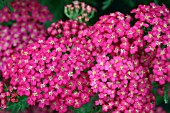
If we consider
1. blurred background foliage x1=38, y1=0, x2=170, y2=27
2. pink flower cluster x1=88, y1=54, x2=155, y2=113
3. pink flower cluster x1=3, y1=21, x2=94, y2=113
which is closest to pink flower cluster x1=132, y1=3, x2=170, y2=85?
pink flower cluster x1=88, y1=54, x2=155, y2=113

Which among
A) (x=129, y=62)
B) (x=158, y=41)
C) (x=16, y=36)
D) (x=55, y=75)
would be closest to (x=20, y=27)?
(x=16, y=36)

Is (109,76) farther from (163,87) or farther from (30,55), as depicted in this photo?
(30,55)

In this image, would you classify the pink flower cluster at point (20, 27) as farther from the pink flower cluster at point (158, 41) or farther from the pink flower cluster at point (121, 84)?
the pink flower cluster at point (158, 41)

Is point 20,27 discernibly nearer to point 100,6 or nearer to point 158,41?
point 100,6

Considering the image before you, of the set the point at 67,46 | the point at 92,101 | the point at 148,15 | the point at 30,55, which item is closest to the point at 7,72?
the point at 30,55

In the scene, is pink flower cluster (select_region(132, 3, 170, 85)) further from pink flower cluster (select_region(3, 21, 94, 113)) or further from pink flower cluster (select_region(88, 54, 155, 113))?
pink flower cluster (select_region(3, 21, 94, 113))
